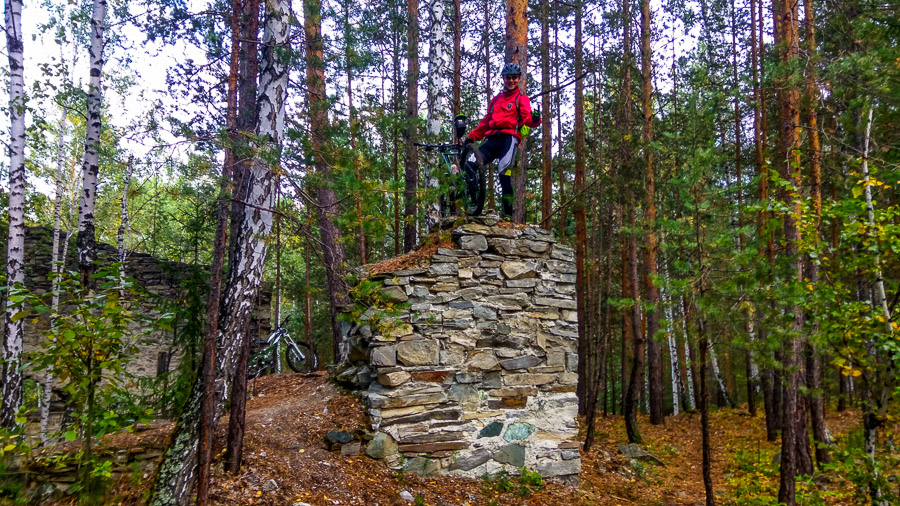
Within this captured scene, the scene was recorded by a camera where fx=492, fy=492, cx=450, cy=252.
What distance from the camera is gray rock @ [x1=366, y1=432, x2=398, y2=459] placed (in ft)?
16.2

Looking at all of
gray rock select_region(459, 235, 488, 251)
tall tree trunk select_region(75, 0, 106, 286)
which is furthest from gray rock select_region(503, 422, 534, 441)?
tall tree trunk select_region(75, 0, 106, 286)

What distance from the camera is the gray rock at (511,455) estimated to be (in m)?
5.32

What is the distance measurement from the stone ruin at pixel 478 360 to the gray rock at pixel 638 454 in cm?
306

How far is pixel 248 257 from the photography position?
4.11 meters

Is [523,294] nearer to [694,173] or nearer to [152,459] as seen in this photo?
[694,173]

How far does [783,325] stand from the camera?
17.2ft

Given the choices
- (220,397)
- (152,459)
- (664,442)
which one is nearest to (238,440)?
(220,397)

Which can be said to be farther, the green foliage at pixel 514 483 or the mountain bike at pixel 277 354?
the mountain bike at pixel 277 354

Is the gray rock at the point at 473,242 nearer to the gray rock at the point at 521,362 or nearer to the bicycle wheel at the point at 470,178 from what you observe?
the bicycle wheel at the point at 470,178

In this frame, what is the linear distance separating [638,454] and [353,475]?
216 inches

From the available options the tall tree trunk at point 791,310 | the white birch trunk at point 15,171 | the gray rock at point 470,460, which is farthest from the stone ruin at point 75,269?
the tall tree trunk at point 791,310

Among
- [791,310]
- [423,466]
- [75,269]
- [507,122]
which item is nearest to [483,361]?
[423,466]

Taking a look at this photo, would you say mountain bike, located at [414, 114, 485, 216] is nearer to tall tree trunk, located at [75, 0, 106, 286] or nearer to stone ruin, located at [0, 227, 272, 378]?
tall tree trunk, located at [75, 0, 106, 286]

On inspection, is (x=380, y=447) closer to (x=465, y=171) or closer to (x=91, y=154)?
(x=465, y=171)
